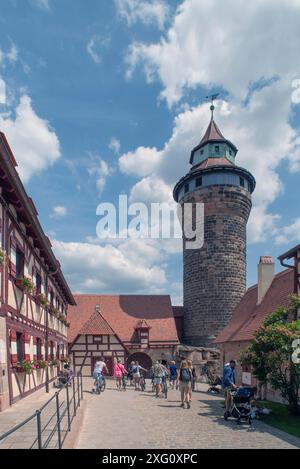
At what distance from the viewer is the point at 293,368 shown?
1054 centimetres

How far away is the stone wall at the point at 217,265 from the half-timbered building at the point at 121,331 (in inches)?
107

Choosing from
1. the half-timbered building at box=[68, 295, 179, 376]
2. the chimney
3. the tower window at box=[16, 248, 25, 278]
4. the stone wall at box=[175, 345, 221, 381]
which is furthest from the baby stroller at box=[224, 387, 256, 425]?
the half-timbered building at box=[68, 295, 179, 376]

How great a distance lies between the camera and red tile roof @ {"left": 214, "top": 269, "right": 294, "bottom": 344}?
1798 cm

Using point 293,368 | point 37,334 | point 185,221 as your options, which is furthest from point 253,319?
point 185,221

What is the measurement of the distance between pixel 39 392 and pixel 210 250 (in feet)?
65.1

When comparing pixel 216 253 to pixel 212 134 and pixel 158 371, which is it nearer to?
pixel 212 134

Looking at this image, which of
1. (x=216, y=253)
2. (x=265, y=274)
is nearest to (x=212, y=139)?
(x=216, y=253)

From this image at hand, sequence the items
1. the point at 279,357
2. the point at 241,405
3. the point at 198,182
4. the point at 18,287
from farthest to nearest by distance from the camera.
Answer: the point at 198,182, the point at 279,357, the point at 18,287, the point at 241,405

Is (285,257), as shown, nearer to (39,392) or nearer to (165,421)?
(165,421)

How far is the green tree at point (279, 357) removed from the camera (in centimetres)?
1066

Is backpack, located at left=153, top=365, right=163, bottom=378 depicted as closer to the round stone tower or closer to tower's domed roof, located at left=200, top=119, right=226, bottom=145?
the round stone tower

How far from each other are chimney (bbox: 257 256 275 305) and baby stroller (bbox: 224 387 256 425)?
39.7ft

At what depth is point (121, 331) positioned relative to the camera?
32000 mm

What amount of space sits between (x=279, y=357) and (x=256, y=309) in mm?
10714
